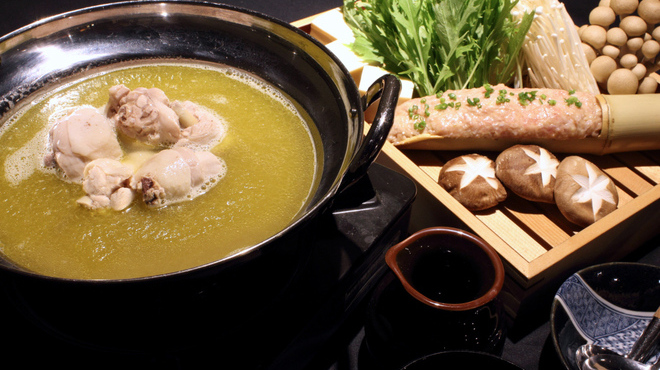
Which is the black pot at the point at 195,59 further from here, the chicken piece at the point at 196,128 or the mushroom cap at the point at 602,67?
the mushroom cap at the point at 602,67

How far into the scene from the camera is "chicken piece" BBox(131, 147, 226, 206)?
1198 millimetres

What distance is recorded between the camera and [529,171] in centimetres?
165

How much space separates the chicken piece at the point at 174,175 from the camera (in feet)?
3.93

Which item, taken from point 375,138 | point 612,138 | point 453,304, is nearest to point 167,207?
point 375,138

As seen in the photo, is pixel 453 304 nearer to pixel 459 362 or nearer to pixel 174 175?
pixel 459 362

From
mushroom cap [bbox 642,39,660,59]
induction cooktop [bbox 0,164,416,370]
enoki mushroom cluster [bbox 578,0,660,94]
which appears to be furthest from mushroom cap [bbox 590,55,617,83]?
induction cooktop [bbox 0,164,416,370]

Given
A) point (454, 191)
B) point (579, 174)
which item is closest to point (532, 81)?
point (579, 174)

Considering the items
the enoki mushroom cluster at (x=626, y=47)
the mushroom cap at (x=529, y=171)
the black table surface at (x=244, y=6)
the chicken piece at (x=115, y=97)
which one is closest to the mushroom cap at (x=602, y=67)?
the enoki mushroom cluster at (x=626, y=47)

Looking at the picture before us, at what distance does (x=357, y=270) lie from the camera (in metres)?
1.28

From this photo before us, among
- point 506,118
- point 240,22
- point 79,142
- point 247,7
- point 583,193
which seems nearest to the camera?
point 79,142

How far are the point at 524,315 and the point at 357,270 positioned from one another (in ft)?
1.89

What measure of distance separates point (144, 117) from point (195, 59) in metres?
0.37

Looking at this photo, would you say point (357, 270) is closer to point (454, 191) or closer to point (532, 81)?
point (454, 191)

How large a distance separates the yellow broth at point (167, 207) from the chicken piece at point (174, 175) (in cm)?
3
